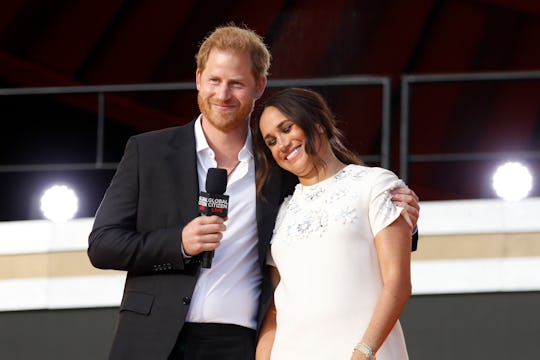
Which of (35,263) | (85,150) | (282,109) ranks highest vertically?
(85,150)

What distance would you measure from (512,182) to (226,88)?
2360 mm

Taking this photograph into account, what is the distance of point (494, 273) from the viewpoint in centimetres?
449

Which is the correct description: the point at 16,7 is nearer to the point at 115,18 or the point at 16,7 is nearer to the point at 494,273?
the point at 115,18

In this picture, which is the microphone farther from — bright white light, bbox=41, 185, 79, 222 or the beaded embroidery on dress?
bright white light, bbox=41, 185, 79, 222

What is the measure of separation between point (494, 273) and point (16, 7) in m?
4.16

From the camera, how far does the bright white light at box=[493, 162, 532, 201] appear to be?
462 cm

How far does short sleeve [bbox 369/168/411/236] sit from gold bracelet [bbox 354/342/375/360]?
25cm

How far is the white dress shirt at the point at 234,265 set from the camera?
8.31 ft

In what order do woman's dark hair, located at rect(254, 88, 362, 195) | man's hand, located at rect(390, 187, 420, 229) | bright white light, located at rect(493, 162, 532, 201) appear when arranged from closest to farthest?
man's hand, located at rect(390, 187, 420, 229)
woman's dark hair, located at rect(254, 88, 362, 195)
bright white light, located at rect(493, 162, 532, 201)

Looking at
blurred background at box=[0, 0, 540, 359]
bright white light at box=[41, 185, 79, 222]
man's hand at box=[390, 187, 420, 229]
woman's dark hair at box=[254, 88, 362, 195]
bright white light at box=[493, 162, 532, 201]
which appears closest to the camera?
man's hand at box=[390, 187, 420, 229]

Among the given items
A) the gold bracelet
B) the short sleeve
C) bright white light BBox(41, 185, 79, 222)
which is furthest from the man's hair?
bright white light BBox(41, 185, 79, 222)

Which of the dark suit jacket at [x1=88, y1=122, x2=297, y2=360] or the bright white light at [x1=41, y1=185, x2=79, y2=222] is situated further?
the bright white light at [x1=41, y1=185, x2=79, y2=222]

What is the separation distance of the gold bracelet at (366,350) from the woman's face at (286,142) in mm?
455

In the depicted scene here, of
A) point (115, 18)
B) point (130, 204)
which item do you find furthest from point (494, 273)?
point (115, 18)
